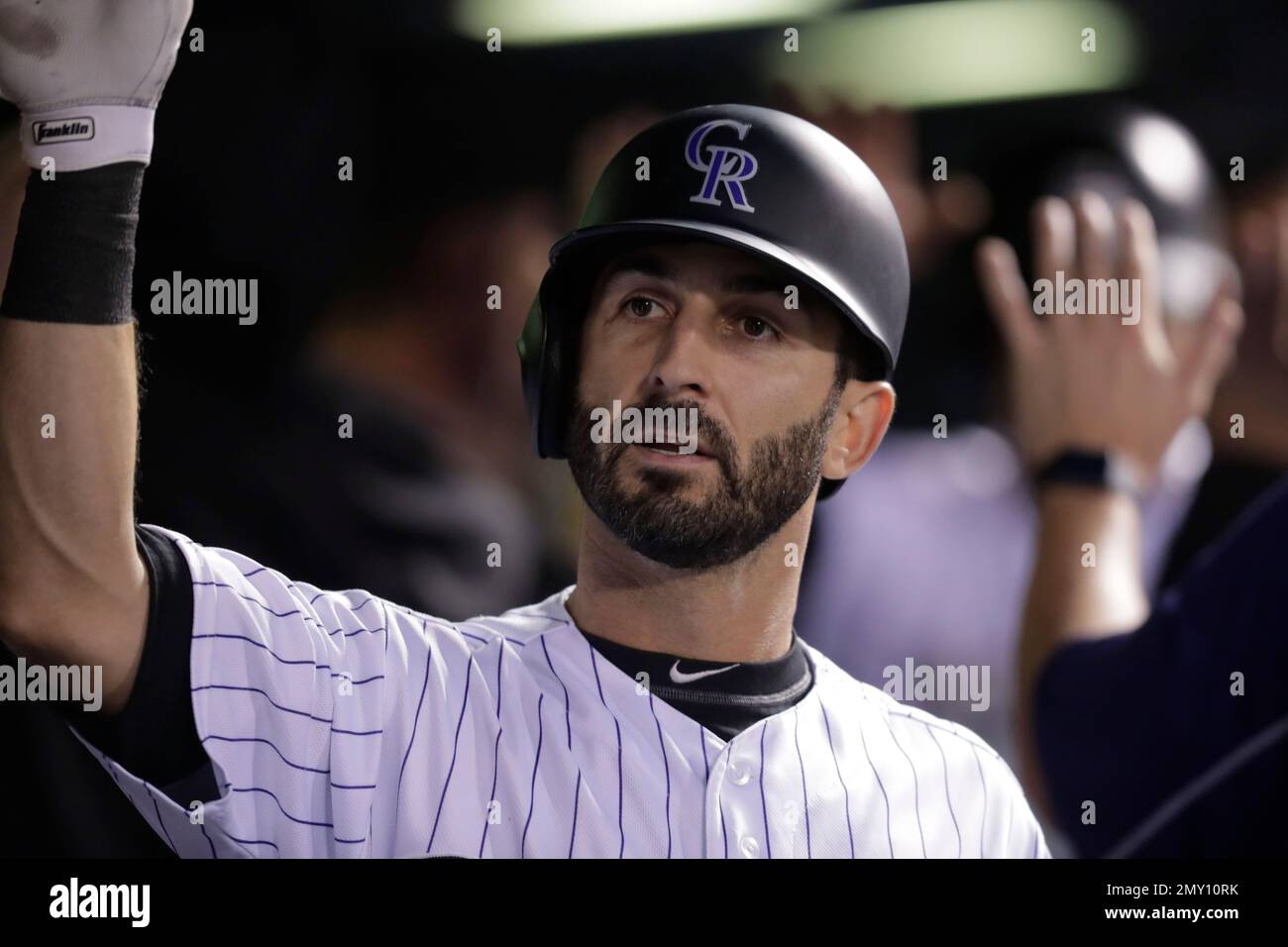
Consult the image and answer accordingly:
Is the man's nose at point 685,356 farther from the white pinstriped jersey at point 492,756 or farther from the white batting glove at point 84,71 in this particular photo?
the white batting glove at point 84,71

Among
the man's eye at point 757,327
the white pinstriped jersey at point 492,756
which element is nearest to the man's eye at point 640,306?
the man's eye at point 757,327

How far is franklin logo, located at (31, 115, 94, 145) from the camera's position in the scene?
1834 millimetres

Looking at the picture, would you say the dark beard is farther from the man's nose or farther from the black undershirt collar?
the black undershirt collar

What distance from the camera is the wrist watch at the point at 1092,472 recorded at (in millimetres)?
2494

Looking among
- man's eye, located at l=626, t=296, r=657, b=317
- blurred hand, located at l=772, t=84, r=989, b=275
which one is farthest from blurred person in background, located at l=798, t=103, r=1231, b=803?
man's eye, located at l=626, t=296, r=657, b=317

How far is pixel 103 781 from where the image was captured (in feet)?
8.01

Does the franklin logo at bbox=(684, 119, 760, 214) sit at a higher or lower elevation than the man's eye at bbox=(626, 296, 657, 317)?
higher

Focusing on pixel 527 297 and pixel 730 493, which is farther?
pixel 527 297

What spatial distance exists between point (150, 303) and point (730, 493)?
1020 mm

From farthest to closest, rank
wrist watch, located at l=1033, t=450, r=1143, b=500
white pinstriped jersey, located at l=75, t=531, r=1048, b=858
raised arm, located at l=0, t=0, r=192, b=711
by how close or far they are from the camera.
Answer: wrist watch, located at l=1033, t=450, r=1143, b=500 < white pinstriped jersey, located at l=75, t=531, r=1048, b=858 < raised arm, located at l=0, t=0, r=192, b=711

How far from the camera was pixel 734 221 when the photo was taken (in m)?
2.09
